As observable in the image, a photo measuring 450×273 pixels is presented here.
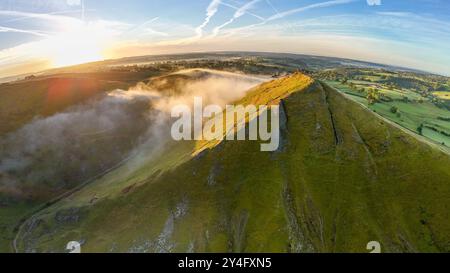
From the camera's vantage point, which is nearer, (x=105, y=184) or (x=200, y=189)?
(x=200, y=189)

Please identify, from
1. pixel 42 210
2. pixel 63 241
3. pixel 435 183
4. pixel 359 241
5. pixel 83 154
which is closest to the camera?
pixel 359 241

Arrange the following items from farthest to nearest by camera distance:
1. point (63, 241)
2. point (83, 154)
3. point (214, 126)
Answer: point (83, 154) < point (214, 126) < point (63, 241)

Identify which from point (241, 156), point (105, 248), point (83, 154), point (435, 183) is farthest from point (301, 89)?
point (83, 154)

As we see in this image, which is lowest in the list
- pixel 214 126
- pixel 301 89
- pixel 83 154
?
pixel 83 154

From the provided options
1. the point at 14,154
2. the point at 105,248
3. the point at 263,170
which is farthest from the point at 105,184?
the point at 263,170

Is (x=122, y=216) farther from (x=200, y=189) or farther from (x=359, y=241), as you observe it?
(x=359, y=241)

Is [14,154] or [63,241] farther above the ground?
[14,154]
